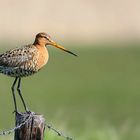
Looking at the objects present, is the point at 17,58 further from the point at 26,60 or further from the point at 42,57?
the point at 42,57

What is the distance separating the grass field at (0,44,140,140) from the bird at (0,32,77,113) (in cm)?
119

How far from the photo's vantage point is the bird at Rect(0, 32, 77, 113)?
40.8 ft

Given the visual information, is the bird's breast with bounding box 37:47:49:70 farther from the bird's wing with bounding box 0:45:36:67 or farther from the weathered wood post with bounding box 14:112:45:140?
the weathered wood post with bounding box 14:112:45:140

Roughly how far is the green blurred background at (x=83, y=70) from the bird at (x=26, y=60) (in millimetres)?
1179

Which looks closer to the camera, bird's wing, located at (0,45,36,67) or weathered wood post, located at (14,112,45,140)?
weathered wood post, located at (14,112,45,140)

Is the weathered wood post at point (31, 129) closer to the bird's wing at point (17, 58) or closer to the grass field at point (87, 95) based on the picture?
the bird's wing at point (17, 58)

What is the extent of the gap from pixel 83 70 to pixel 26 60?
26.7 meters

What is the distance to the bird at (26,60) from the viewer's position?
490 inches

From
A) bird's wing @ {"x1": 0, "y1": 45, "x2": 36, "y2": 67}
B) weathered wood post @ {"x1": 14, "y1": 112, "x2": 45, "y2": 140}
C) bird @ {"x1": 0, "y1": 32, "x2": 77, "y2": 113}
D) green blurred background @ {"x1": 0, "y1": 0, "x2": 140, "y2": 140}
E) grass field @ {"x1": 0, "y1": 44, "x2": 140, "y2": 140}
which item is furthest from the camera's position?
green blurred background @ {"x1": 0, "y1": 0, "x2": 140, "y2": 140}

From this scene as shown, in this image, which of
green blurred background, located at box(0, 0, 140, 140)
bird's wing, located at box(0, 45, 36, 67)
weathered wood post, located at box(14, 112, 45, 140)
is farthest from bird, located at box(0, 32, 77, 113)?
weathered wood post, located at box(14, 112, 45, 140)

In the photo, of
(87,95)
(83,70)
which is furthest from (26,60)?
(83,70)

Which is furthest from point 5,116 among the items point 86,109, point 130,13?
point 130,13

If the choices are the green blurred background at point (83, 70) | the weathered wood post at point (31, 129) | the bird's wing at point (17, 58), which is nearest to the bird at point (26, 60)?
the bird's wing at point (17, 58)

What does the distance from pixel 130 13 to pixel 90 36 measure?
17.4 m
